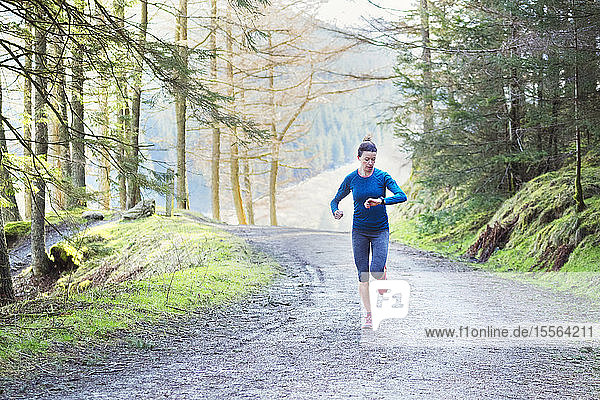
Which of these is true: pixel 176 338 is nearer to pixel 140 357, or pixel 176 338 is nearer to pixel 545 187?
pixel 140 357

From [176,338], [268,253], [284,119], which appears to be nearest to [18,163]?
[176,338]

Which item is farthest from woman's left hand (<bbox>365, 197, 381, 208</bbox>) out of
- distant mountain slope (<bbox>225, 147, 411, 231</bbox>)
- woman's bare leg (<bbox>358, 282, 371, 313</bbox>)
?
distant mountain slope (<bbox>225, 147, 411, 231</bbox>)

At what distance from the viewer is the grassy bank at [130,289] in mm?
5488

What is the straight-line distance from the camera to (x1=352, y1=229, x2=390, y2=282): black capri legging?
565cm

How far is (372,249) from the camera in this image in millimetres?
5695

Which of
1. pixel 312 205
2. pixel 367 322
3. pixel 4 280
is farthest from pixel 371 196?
pixel 312 205

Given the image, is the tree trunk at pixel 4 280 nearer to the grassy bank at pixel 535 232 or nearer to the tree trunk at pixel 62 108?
the tree trunk at pixel 62 108

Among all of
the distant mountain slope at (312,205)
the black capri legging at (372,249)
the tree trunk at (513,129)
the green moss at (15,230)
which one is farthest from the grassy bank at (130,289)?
the distant mountain slope at (312,205)

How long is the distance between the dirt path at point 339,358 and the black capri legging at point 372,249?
631 millimetres

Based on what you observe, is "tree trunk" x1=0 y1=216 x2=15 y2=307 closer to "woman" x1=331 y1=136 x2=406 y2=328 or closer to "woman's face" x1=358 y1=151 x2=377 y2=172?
"woman" x1=331 y1=136 x2=406 y2=328

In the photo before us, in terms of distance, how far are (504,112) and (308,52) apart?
49.5 ft

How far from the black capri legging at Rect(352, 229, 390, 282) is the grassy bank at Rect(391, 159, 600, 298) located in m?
3.71

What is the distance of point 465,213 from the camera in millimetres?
14836

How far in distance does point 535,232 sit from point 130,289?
7848 mm
